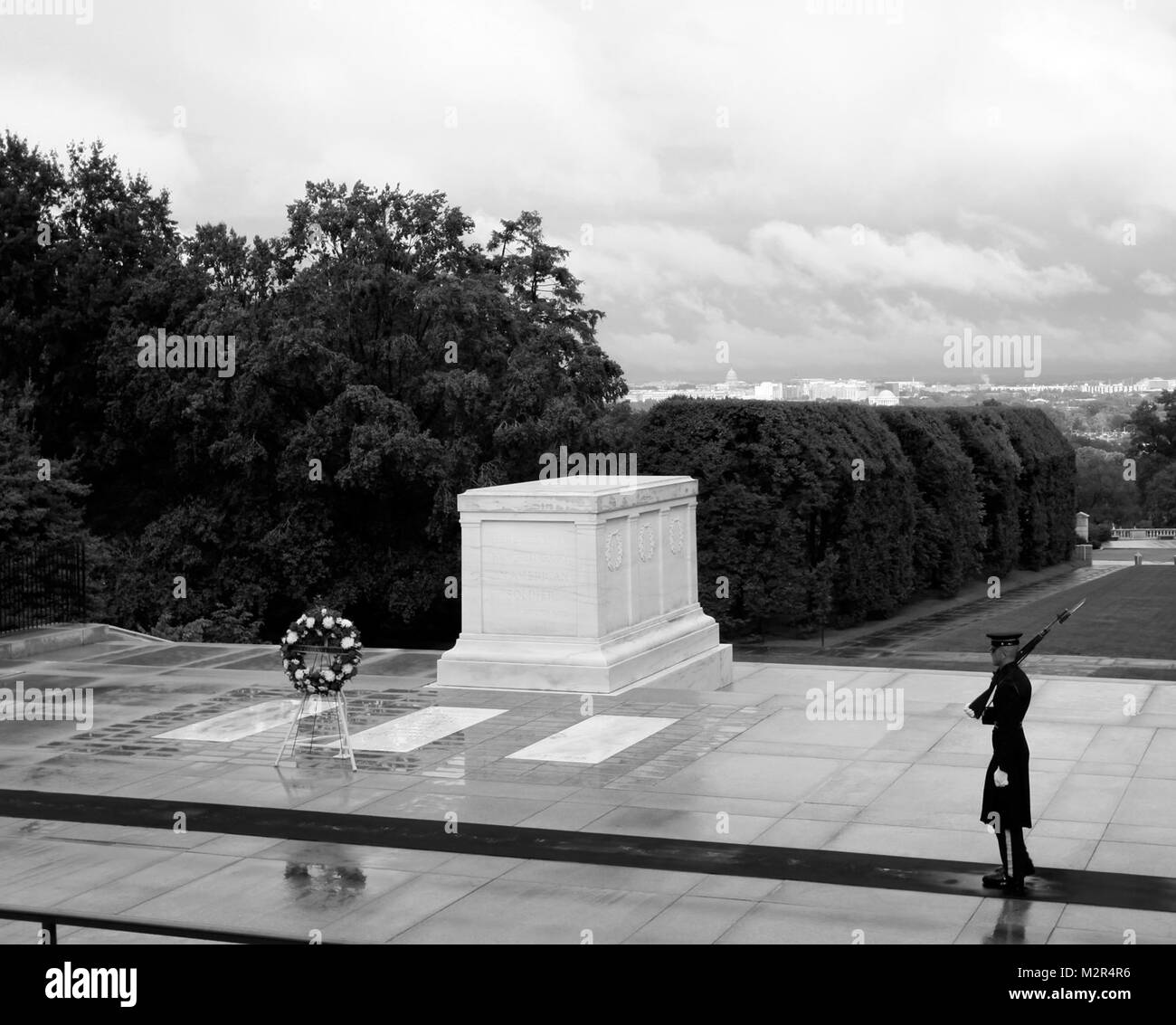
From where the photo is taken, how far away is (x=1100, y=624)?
40500 mm

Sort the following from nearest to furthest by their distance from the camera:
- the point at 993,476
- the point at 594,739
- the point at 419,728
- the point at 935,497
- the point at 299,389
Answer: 1. the point at 594,739
2. the point at 419,728
3. the point at 299,389
4. the point at 935,497
5. the point at 993,476

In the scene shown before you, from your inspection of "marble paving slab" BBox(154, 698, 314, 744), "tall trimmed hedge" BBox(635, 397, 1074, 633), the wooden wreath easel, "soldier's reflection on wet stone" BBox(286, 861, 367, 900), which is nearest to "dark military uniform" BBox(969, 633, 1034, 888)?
"soldier's reflection on wet stone" BBox(286, 861, 367, 900)

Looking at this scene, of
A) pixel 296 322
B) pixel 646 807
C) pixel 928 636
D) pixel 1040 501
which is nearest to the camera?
pixel 646 807

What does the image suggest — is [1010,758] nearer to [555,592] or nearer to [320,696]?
[320,696]

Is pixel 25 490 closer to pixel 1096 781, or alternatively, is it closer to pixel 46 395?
pixel 46 395

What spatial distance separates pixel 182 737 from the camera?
13.4 metres

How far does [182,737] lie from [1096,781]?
815 centimetres

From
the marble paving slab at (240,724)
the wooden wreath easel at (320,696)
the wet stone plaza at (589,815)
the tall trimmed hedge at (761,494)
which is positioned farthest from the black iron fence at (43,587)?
the tall trimmed hedge at (761,494)

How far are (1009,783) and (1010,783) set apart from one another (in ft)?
0.05

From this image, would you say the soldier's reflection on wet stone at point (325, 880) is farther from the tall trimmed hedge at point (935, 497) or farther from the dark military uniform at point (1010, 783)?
the tall trimmed hedge at point (935, 497)

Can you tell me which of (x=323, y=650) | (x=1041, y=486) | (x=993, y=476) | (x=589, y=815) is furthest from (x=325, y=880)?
(x=1041, y=486)

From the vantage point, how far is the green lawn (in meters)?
35.2

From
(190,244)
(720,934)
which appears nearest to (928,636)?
(190,244)

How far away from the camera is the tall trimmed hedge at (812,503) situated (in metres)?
36.7
